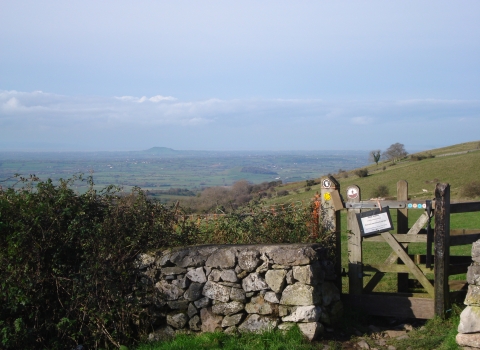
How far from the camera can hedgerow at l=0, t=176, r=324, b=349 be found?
8.14 meters

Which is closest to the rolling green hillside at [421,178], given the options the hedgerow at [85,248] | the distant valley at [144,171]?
the distant valley at [144,171]

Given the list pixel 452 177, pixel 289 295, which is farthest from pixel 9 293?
pixel 452 177

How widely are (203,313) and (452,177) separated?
134 ft

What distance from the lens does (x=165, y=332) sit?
8383 millimetres

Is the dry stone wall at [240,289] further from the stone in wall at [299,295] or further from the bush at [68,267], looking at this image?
the bush at [68,267]

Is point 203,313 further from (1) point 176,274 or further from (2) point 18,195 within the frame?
(2) point 18,195

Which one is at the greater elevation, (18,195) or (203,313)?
(18,195)

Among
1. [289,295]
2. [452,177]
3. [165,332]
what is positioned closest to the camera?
[289,295]

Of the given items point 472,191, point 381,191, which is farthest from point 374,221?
point 381,191

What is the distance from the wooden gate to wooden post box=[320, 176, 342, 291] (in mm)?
22

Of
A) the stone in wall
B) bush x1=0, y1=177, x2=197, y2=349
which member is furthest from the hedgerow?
the stone in wall

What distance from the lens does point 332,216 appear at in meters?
9.23

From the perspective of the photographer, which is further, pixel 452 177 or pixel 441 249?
pixel 452 177

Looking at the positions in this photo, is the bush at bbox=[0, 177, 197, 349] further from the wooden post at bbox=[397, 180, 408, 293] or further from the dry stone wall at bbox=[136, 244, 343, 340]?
the wooden post at bbox=[397, 180, 408, 293]
